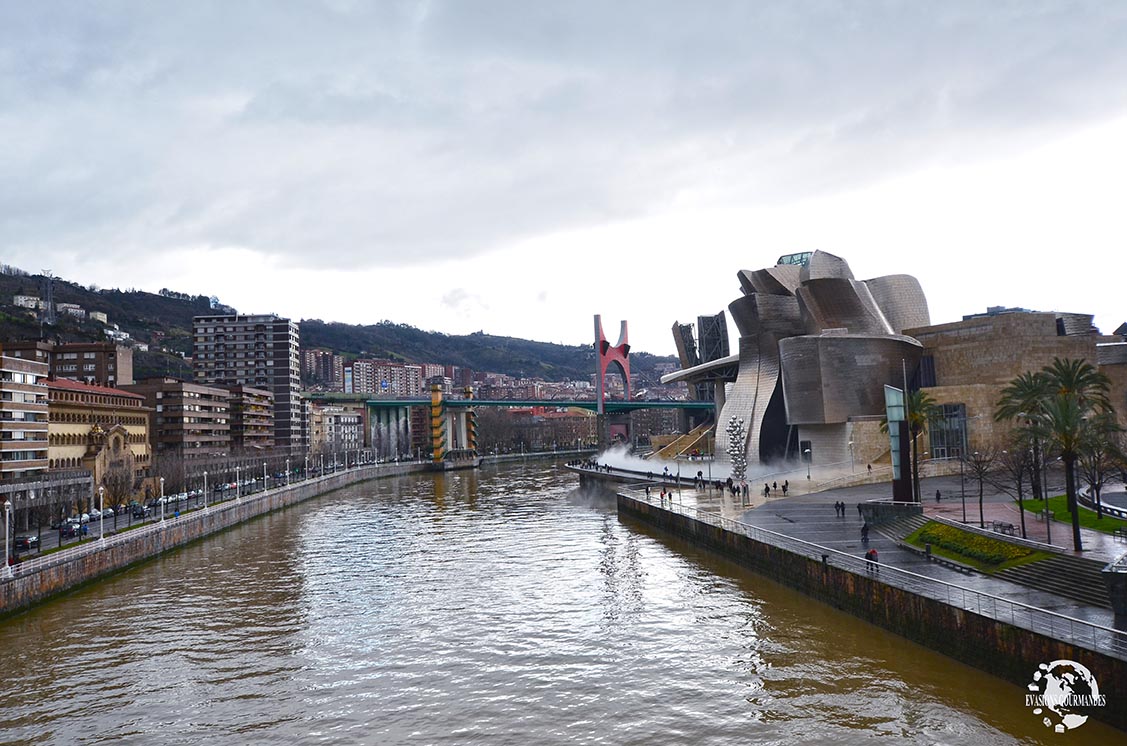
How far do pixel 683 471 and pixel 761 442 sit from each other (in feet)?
22.4

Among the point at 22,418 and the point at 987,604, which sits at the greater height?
the point at 22,418

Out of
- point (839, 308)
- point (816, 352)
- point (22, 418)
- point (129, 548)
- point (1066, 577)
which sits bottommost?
point (129, 548)

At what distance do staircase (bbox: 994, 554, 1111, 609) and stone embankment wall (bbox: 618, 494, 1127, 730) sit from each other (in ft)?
8.86

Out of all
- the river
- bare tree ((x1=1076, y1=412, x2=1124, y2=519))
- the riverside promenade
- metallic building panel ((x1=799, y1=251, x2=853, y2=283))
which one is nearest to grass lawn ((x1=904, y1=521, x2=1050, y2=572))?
the riverside promenade

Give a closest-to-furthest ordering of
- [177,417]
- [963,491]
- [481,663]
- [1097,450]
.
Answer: [481,663], [1097,450], [963,491], [177,417]

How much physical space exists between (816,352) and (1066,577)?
136 ft

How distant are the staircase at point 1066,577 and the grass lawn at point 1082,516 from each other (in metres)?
6.12

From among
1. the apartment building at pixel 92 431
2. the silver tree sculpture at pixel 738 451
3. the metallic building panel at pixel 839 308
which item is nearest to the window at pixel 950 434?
the metallic building panel at pixel 839 308

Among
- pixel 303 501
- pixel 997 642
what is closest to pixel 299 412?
pixel 303 501

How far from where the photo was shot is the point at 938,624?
18.8 m

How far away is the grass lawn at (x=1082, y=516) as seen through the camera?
84.8 ft

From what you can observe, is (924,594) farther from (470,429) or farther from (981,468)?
(470,429)

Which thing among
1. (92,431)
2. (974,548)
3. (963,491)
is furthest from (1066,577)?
(92,431)

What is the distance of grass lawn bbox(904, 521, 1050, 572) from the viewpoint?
859 inches
